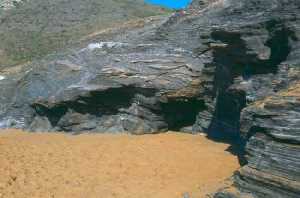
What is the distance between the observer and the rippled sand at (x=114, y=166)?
1223 centimetres

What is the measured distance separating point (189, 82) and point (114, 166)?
5501 millimetres

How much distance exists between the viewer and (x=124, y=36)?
2272 centimetres

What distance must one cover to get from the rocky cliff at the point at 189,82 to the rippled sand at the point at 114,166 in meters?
1.05

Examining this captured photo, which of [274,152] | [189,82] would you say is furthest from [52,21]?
[274,152]

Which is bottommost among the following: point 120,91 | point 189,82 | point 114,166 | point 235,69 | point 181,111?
point 114,166

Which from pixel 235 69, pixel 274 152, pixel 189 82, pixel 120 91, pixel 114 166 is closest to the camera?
pixel 274 152

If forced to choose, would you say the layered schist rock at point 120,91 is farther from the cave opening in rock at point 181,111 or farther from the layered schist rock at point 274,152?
the layered schist rock at point 274,152

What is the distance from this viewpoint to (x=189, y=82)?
1850 centimetres

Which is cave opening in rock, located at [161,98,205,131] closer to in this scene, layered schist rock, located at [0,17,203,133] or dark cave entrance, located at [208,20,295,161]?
layered schist rock, located at [0,17,203,133]

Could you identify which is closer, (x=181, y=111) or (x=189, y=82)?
(x=189, y=82)

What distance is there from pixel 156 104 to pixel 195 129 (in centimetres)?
167

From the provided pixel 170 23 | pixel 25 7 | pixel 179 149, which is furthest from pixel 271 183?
pixel 25 7

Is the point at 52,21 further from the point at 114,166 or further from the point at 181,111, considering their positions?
the point at 114,166

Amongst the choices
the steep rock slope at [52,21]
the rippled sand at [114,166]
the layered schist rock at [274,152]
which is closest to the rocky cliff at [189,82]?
the layered schist rock at [274,152]
